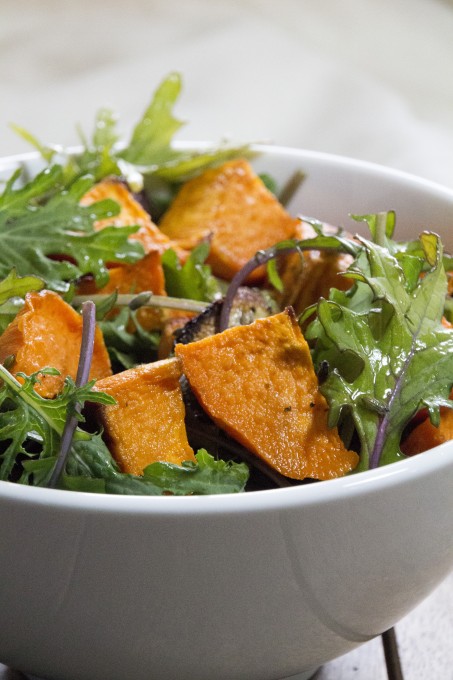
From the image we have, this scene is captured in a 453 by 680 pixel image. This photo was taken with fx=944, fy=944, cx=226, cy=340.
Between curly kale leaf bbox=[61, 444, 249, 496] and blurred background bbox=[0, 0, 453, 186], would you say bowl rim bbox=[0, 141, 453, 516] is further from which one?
blurred background bbox=[0, 0, 453, 186]

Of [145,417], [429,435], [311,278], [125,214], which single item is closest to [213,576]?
[145,417]

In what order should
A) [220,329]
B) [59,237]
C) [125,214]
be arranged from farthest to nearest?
[125,214] < [59,237] < [220,329]

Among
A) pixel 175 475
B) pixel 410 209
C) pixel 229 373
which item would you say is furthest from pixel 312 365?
pixel 410 209

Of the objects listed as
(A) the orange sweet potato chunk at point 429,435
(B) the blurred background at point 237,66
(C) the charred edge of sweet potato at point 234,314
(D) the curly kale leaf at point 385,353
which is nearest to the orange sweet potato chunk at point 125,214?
(C) the charred edge of sweet potato at point 234,314

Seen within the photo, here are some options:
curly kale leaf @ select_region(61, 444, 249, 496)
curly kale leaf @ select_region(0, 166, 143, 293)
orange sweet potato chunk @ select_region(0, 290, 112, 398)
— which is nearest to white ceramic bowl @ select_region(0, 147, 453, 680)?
curly kale leaf @ select_region(61, 444, 249, 496)

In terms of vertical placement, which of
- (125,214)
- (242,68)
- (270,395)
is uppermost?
(270,395)

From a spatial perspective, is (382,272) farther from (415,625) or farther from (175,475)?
(415,625)

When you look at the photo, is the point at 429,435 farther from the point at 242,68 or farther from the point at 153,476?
the point at 242,68
